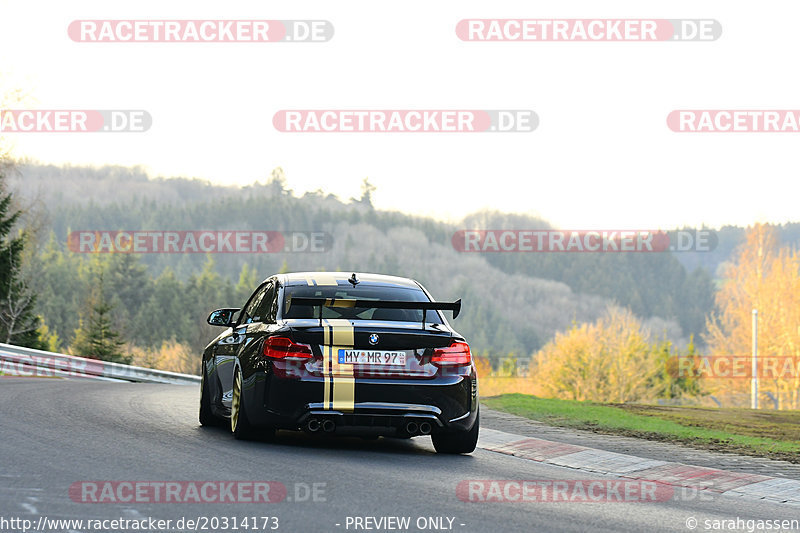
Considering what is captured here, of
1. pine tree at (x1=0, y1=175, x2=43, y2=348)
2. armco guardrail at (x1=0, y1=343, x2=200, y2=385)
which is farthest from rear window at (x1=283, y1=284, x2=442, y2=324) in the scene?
pine tree at (x1=0, y1=175, x2=43, y2=348)

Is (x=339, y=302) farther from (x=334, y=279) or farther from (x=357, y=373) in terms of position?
(x=334, y=279)

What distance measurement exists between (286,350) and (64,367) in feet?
64.3

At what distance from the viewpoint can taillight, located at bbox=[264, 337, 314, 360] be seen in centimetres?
929

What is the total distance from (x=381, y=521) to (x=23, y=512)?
2.17 metres

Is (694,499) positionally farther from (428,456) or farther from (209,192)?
(209,192)

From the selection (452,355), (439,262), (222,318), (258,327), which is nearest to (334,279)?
(258,327)

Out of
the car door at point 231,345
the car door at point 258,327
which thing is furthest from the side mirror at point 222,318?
the car door at point 258,327

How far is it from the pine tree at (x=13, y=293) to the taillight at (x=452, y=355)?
3707 cm

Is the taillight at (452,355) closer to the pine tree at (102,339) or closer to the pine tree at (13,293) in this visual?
the pine tree at (13,293)

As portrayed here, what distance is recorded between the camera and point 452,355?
31.4 ft

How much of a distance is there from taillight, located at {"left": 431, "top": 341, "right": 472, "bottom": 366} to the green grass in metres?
3.64

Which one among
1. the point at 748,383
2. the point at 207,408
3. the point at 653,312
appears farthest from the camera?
the point at 653,312

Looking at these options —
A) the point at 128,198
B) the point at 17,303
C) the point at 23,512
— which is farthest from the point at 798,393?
the point at 128,198

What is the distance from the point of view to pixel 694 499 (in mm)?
8281
